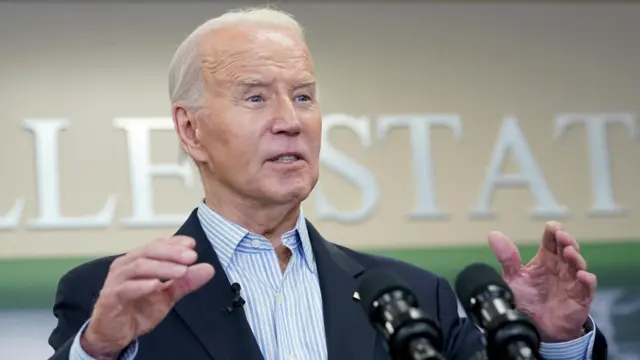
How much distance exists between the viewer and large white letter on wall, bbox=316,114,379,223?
383 cm

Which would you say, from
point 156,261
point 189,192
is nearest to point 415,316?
point 156,261

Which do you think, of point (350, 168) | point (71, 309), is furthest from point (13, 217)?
point (71, 309)

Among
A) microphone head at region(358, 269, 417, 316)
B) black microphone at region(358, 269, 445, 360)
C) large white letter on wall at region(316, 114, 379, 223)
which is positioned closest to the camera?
black microphone at region(358, 269, 445, 360)

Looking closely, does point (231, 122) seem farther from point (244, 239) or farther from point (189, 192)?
point (189, 192)

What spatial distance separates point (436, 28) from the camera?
4055 millimetres

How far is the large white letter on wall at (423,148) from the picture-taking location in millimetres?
3884

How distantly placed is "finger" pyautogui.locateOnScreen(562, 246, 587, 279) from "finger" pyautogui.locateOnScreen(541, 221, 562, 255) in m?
0.04

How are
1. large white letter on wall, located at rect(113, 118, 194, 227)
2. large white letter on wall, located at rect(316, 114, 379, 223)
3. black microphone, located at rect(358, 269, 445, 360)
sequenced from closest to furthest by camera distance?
1. black microphone, located at rect(358, 269, 445, 360)
2. large white letter on wall, located at rect(113, 118, 194, 227)
3. large white letter on wall, located at rect(316, 114, 379, 223)

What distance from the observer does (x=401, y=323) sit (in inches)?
48.4

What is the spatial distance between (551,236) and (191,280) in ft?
2.35

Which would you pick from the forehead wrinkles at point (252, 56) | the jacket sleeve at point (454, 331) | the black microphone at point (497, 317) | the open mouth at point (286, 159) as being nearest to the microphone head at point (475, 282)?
the black microphone at point (497, 317)

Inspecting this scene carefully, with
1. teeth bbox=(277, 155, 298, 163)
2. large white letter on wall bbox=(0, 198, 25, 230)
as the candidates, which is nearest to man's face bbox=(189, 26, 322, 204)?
teeth bbox=(277, 155, 298, 163)

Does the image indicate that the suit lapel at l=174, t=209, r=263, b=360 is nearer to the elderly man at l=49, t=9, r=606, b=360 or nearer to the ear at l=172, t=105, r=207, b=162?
the elderly man at l=49, t=9, r=606, b=360

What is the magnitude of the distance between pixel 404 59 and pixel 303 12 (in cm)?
48
